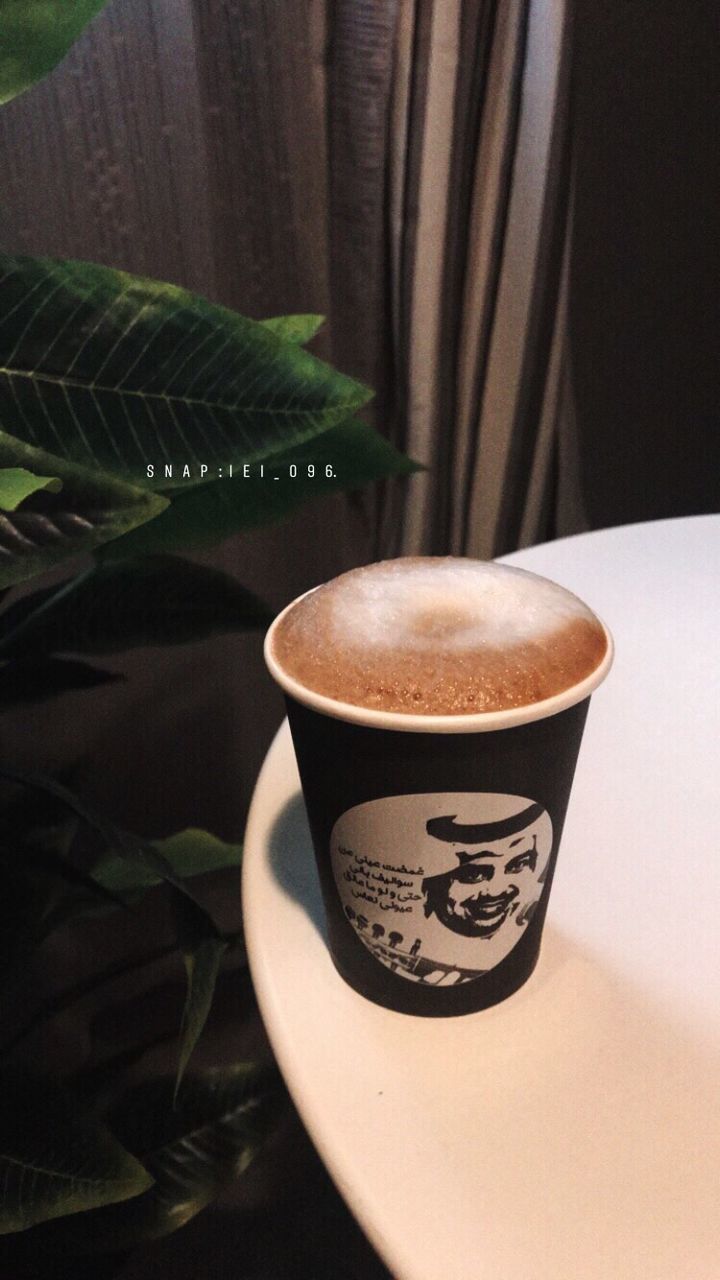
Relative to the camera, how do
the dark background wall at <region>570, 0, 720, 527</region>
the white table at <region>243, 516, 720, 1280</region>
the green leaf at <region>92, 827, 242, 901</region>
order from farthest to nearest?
the dark background wall at <region>570, 0, 720, 527</region> → the green leaf at <region>92, 827, 242, 901</region> → the white table at <region>243, 516, 720, 1280</region>

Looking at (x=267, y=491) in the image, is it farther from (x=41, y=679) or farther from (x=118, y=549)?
(x=41, y=679)

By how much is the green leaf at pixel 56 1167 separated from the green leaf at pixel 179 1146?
132 mm

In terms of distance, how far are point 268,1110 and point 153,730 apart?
1.76 feet

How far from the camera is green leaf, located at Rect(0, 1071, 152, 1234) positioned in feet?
1.43

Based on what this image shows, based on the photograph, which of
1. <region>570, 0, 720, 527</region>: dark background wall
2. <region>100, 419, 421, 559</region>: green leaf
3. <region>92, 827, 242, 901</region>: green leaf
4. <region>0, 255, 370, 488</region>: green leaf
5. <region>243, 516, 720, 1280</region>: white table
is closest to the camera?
<region>243, 516, 720, 1280</region>: white table

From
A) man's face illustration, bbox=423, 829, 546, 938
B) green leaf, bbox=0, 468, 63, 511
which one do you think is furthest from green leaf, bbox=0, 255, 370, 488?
man's face illustration, bbox=423, 829, 546, 938

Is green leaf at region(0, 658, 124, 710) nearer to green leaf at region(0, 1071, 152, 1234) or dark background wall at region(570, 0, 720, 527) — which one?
green leaf at region(0, 1071, 152, 1234)

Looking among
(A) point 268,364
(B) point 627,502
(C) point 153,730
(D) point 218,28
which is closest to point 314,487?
(A) point 268,364

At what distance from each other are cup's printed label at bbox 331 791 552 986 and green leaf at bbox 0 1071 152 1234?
0.79 feet

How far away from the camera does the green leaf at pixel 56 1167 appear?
436 millimetres

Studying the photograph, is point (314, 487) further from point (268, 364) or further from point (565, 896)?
point (565, 896)

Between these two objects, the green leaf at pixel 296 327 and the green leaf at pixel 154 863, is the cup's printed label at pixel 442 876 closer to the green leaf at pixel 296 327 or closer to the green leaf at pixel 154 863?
the green leaf at pixel 154 863

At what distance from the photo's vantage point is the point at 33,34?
0.36 metres

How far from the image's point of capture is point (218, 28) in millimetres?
935
